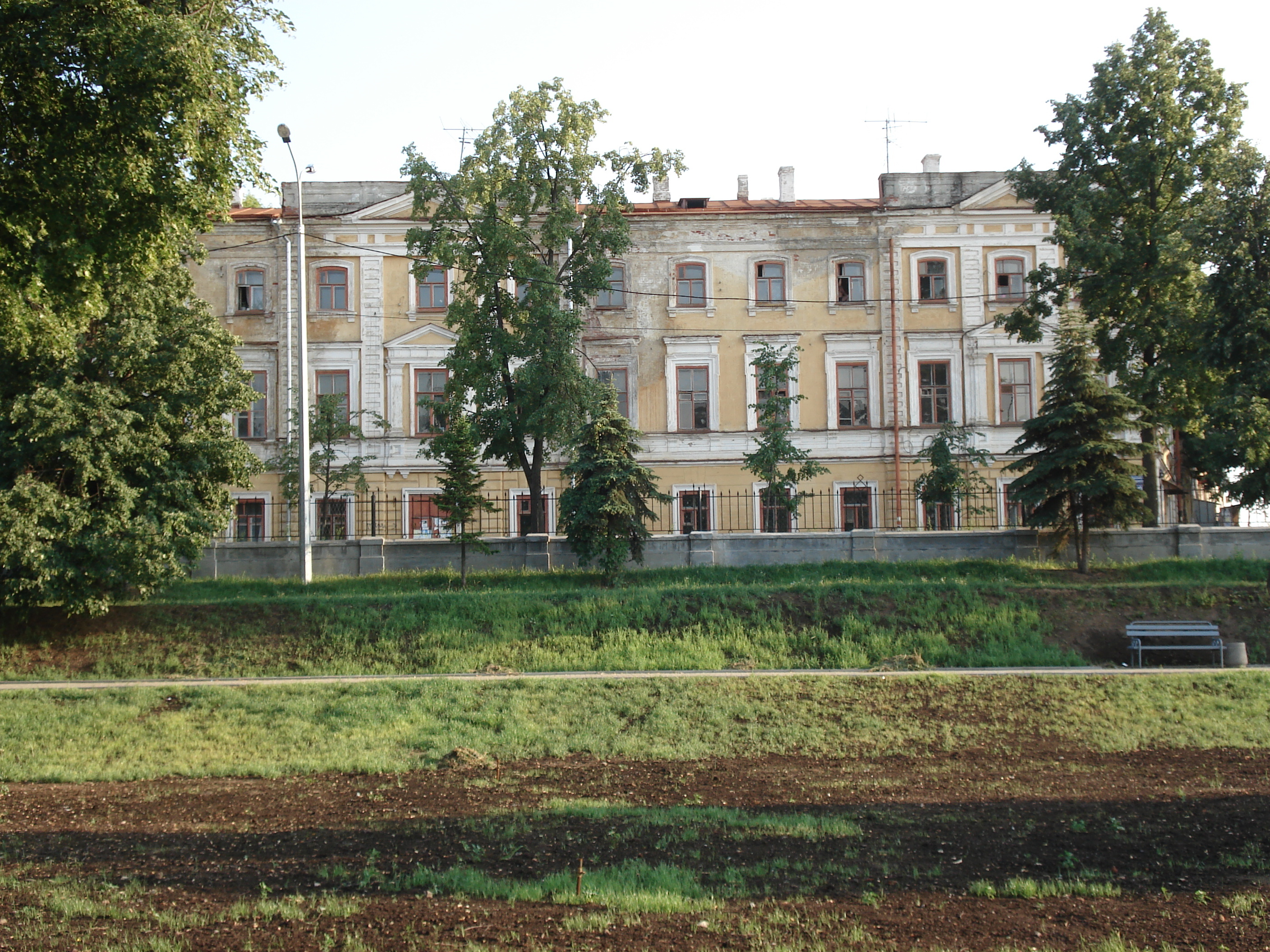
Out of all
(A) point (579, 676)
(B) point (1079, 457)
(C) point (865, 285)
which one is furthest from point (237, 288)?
(B) point (1079, 457)

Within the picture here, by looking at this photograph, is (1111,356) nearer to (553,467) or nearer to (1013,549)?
(1013,549)

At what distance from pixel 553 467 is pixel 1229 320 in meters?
20.1

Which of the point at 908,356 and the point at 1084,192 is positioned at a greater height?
the point at 1084,192

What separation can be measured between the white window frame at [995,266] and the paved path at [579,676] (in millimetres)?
19746

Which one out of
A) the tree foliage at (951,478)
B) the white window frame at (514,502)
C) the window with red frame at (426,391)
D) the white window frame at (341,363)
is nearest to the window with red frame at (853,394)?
the tree foliage at (951,478)

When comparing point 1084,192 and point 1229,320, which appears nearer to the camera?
point 1229,320

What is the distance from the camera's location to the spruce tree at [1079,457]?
2364 centimetres

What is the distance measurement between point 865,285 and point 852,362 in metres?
2.59

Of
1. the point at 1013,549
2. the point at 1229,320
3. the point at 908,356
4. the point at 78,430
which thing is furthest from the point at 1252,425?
the point at 78,430

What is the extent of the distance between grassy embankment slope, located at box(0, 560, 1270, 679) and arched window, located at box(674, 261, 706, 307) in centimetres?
1559

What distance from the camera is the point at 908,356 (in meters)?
35.8

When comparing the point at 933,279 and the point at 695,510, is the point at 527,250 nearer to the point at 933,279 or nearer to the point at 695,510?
the point at 695,510

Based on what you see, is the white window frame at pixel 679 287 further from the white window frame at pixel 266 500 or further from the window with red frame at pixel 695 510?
Answer: the white window frame at pixel 266 500

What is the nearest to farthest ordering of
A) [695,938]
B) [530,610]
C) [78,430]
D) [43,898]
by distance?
[695,938] < [43,898] < [78,430] < [530,610]
